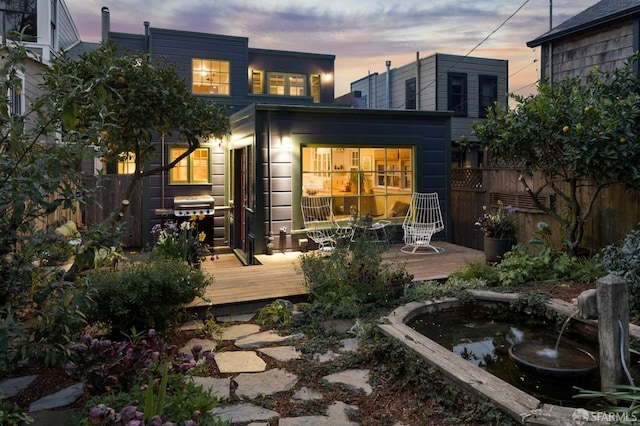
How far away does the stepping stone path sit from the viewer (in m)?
2.53

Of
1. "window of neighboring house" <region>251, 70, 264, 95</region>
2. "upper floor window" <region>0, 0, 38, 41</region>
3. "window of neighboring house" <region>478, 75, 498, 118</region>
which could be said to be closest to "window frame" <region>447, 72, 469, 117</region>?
"window of neighboring house" <region>478, 75, 498, 118</region>

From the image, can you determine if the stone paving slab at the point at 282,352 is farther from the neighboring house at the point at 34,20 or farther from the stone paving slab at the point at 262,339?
the neighboring house at the point at 34,20

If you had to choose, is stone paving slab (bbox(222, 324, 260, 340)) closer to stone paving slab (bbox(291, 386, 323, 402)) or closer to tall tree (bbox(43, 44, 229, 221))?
stone paving slab (bbox(291, 386, 323, 402))

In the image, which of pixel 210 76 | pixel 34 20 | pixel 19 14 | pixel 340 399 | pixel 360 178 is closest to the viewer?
pixel 340 399

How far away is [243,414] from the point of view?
101 inches

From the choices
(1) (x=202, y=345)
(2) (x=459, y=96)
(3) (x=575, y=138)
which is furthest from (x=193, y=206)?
(2) (x=459, y=96)

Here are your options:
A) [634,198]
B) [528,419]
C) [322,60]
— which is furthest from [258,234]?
[322,60]

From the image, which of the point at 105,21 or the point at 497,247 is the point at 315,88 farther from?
the point at 497,247

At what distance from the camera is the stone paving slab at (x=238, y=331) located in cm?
394

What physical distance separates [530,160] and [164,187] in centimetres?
652

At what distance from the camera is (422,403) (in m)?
2.69

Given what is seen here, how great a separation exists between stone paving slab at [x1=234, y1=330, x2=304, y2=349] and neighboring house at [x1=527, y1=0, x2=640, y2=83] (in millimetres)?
6431

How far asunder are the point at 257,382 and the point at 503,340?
1963 millimetres

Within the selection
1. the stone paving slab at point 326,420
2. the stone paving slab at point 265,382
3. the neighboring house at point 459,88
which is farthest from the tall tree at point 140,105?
the neighboring house at point 459,88
